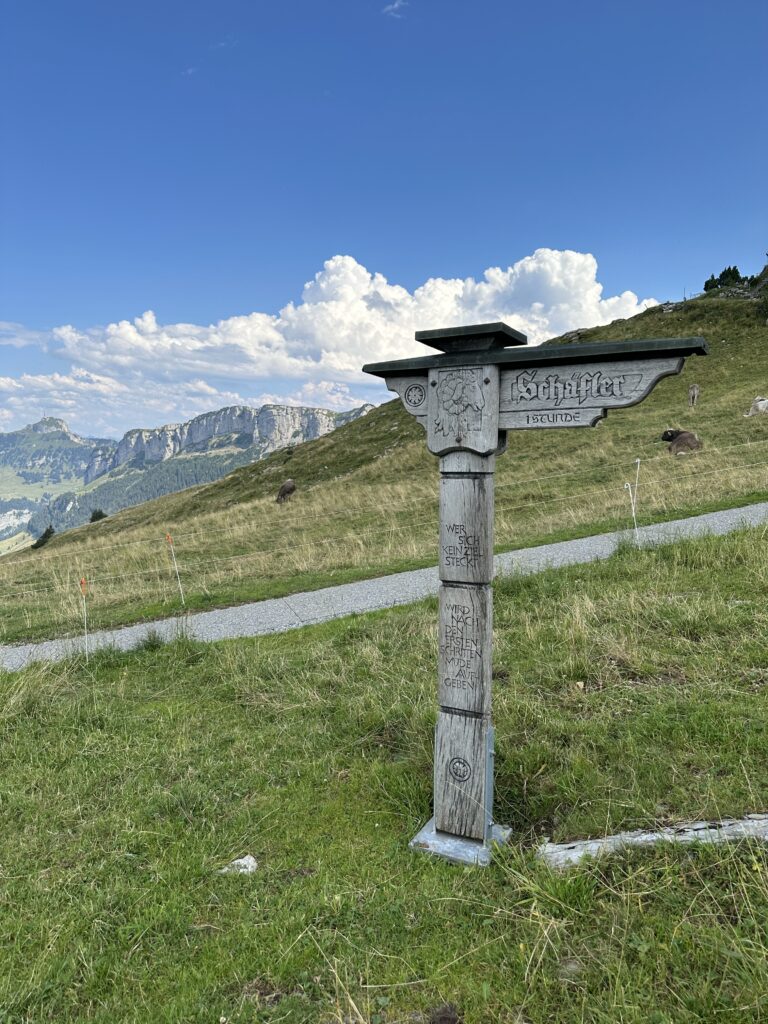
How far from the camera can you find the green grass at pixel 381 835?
2.68 metres

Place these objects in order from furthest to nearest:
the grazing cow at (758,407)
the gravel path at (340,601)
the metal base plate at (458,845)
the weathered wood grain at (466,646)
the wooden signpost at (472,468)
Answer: the grazing cow at (758,407) → the gravel path at (340,601) → the weathered wood grain at (466,646) → the metal base plate at (458,845) → the wooden signpost at (472,468)

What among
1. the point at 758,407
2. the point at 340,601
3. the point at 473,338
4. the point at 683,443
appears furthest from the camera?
the point at 758,407

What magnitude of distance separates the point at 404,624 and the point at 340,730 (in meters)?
2.66

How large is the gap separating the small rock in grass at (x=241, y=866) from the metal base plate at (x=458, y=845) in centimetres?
102

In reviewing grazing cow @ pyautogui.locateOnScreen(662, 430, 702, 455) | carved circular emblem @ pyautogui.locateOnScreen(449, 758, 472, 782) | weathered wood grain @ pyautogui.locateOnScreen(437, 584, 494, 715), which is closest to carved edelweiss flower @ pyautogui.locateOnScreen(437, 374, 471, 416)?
weathered wood grain @ pyautogui.locateOnScreen(437, 584, 494, 715)

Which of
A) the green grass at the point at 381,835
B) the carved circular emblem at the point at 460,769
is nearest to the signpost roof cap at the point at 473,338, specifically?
the carved circular emblem at the point at 460,769

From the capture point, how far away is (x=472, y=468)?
367cm

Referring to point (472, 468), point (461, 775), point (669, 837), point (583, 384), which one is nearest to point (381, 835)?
point (461, 775)

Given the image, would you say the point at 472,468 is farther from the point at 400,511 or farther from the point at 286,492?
the point at 286,492

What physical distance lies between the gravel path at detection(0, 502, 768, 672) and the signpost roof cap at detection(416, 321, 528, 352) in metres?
6.12

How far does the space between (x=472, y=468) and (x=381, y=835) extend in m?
2.55

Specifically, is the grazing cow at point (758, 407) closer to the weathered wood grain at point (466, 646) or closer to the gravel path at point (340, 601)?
the gravel path at point (340, 601)

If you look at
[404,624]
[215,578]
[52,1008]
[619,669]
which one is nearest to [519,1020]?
[52,1008]

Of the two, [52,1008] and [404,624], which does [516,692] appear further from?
[52,1008]
